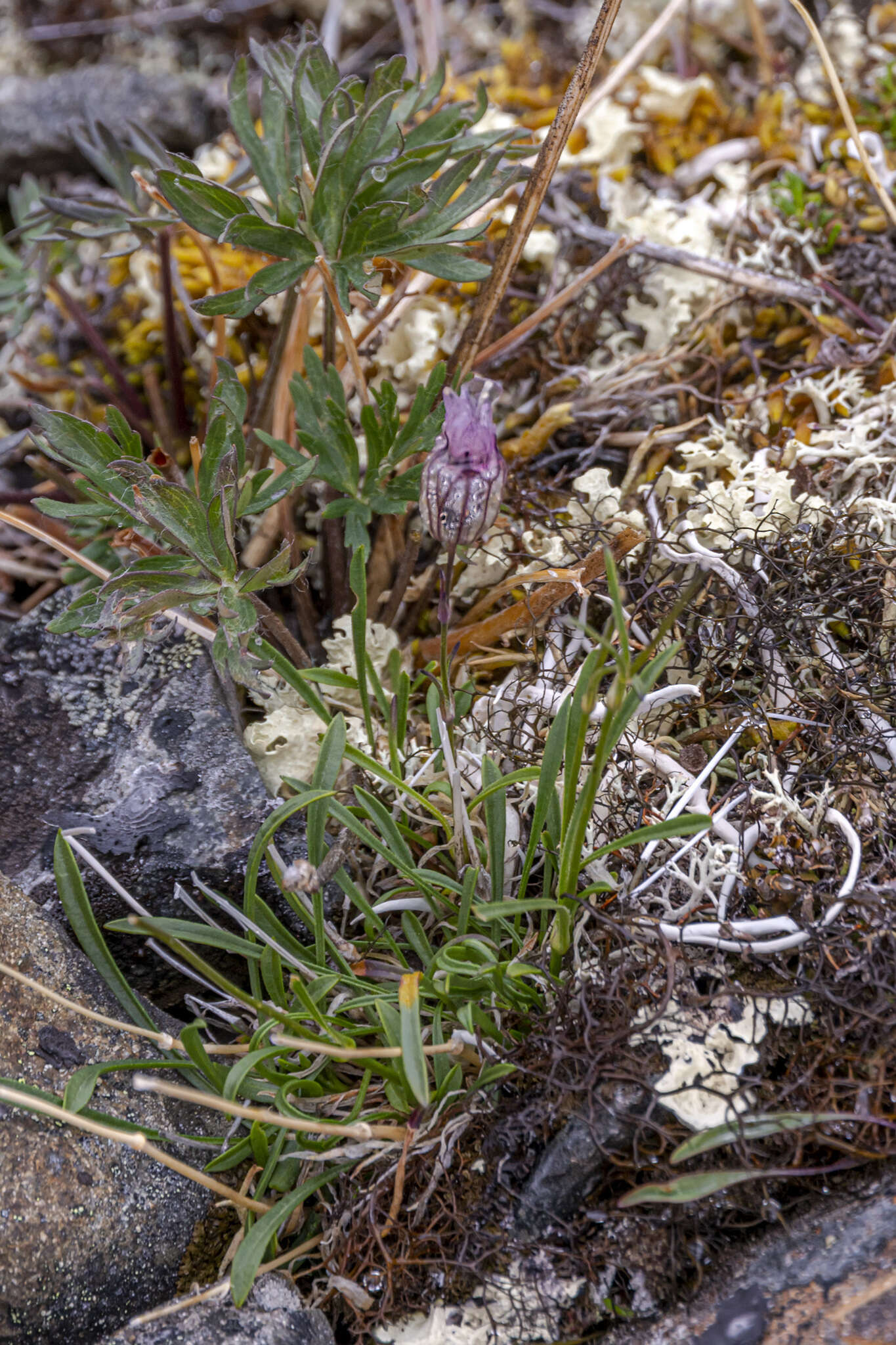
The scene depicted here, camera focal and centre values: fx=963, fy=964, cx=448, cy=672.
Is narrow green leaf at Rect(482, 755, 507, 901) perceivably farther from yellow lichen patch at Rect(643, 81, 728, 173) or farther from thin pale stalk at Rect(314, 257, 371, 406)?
yellow lichen patch at Rect(643, 81, 728, 173)

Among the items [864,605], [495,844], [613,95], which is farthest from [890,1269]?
[613,95]

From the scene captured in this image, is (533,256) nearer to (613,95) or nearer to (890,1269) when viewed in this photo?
(613,95)

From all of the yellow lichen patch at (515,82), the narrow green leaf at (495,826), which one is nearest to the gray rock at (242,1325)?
the narrow green leaf at (495,826)

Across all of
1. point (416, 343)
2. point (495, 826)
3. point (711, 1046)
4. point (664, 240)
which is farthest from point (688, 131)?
point (711, 1046)

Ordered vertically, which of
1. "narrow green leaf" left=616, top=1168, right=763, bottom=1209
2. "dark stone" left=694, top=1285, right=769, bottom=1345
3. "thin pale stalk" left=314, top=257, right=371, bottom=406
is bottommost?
"dark stone" left=694, top=1285, right=769, bottom=1345

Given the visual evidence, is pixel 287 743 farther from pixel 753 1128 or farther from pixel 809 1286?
pixel 809 1286

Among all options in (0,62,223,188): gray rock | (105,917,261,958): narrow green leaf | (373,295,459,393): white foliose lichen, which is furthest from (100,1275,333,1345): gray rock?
(0,62,223,188): gray rock
